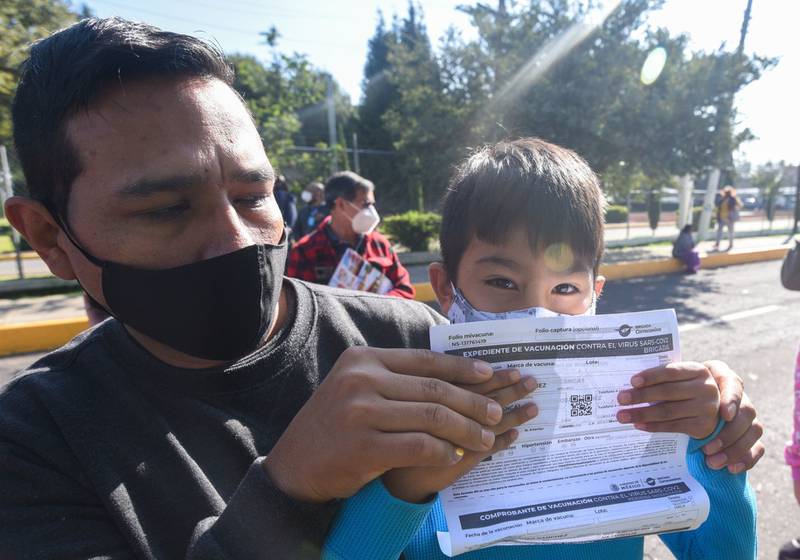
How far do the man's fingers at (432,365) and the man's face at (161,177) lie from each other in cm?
50

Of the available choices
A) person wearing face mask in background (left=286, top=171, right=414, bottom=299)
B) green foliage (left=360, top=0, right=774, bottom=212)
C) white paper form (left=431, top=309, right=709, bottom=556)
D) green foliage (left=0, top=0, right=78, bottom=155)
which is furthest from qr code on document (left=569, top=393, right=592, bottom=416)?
green foliage (left=360, top=0, right=774, bottom=212)

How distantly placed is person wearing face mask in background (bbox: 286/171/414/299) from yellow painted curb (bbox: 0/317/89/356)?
3.69m

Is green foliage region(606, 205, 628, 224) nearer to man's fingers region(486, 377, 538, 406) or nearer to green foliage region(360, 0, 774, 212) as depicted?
green foliage region(360, 0, 774, 212)

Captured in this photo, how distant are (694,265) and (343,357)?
11.6 m

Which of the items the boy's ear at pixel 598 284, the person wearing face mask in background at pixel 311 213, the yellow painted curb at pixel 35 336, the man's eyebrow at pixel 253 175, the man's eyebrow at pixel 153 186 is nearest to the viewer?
the man's eyebrow at pixel 153 186

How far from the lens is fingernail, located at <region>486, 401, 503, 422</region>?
820mm

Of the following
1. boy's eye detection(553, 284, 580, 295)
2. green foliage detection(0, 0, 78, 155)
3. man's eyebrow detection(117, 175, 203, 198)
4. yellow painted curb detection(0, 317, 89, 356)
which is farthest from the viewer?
green foliage detection(0, 0, 78, 155)

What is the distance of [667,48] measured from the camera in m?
10.7

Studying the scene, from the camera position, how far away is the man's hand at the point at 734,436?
1.05 meters

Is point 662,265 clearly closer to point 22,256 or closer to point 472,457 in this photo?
point 472,457

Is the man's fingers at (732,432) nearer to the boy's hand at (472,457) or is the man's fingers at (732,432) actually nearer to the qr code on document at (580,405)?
the qr code on document at (580,405)

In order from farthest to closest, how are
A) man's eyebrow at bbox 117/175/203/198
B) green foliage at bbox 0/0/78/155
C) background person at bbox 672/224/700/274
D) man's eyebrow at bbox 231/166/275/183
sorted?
background person at bbox 672/224/700/274 < green foliage at bbox 0/0/78/155 < man's eyebrow at bbox 231/166/275/183 < man's eyebrow at bbox 117/175/203/198

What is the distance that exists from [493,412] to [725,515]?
69 centimetres

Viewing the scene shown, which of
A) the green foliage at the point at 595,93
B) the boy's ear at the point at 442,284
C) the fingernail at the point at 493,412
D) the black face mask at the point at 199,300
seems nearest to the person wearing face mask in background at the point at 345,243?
the boy's ear at the point at 442,284
